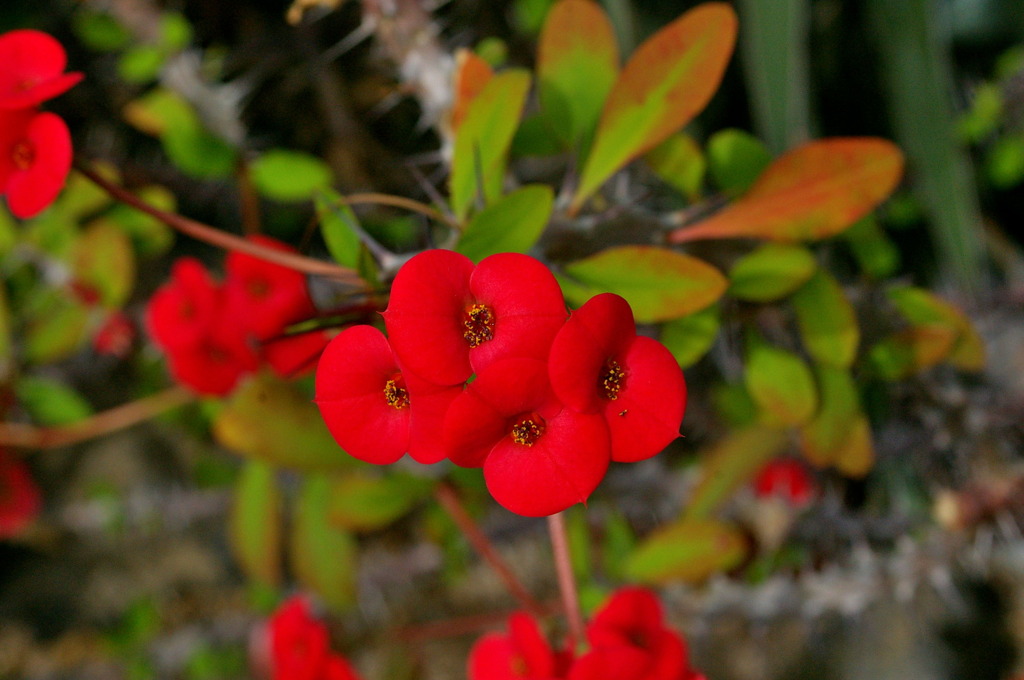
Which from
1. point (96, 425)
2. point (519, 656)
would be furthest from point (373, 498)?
point (96, 425)

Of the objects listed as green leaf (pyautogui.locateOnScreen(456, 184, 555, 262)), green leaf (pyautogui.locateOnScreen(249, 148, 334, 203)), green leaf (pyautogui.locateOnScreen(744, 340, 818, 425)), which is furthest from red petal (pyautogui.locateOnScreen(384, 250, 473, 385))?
green leaf (pyautogui.locateOnScreen(249, 148, 334, 203))

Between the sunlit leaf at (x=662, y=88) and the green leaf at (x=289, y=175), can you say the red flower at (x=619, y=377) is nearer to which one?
the sunlit leaf at (x=662, y=88)

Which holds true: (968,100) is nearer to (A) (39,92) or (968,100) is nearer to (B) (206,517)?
(A) (39,92)

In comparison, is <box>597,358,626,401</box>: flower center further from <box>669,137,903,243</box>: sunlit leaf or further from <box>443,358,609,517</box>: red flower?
<box>669,137,903,243</box>: sunlit leaf

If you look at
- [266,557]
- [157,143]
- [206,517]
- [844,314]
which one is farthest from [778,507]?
[157,143]

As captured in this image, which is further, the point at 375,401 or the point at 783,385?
the point at 783,385

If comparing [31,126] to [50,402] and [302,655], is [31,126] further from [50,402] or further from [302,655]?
[50,402]

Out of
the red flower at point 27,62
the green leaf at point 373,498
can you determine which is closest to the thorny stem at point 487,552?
the green leaf at point 373,498
